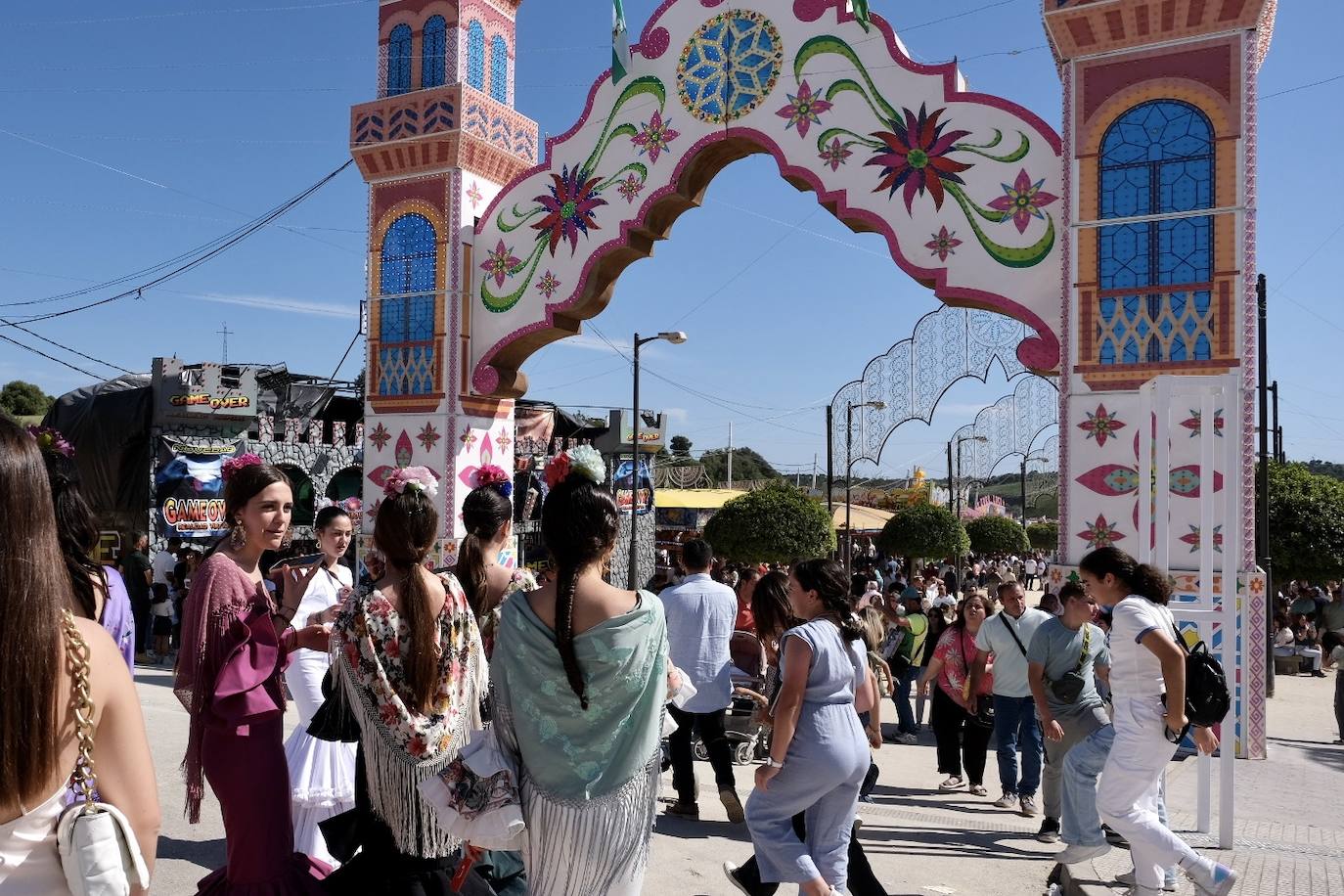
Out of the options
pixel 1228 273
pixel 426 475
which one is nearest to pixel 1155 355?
pixel 1228 273

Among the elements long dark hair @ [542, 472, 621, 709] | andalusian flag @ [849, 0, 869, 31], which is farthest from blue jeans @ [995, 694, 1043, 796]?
andalusian flag @ [849, 0, 869, 31]

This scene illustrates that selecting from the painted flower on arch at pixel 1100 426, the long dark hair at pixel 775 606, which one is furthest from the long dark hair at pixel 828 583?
the painted flower on arch at pixel 1100 426

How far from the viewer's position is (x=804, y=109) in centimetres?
979

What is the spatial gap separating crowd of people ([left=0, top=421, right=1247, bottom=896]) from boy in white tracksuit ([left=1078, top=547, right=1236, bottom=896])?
11mm

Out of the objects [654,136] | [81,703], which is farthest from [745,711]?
[81,703]

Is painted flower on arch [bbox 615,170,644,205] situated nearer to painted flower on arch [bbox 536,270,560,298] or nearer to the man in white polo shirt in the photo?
painted flower on arch [bbox 536,270,560,298]

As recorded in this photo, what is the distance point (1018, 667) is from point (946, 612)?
16.7ft

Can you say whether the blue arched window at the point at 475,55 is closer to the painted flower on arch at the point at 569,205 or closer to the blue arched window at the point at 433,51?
the blue arched window at the point at 433,51

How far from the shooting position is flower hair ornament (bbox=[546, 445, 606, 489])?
3.27 meters

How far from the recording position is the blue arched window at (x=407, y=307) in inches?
470

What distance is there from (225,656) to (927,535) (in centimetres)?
2009

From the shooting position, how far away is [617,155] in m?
10.8

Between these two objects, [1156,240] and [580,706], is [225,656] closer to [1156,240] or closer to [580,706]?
[580,706]

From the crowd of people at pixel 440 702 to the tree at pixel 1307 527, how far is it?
11680mm
